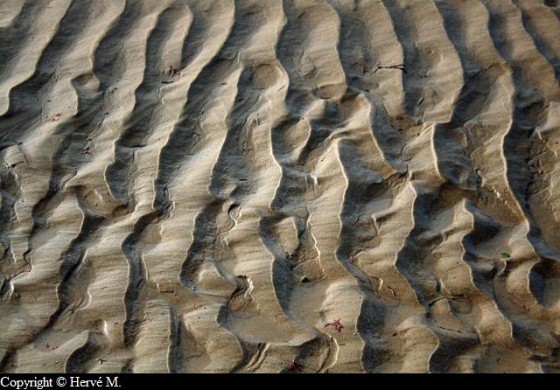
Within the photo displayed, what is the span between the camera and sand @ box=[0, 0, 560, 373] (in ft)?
9.17

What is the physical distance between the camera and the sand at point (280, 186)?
2795 millimetres

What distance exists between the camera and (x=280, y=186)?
322cm

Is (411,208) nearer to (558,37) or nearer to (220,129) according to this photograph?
(220,129)

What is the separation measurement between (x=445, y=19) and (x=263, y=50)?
→ 915 mm

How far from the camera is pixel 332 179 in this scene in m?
3.23

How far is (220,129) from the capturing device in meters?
3.46

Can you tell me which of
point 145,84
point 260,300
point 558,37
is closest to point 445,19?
point 558,37
